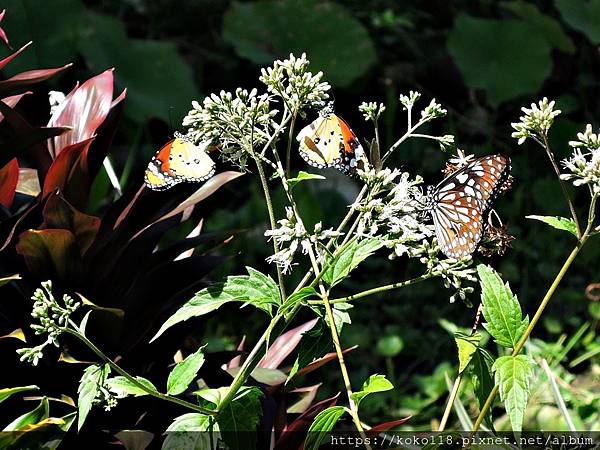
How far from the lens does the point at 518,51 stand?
5160 mm

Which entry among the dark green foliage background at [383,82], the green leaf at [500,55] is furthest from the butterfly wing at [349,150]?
the green leaf at [500,55]

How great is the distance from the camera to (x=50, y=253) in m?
1.68

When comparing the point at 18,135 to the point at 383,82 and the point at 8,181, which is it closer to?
the point at 8,181

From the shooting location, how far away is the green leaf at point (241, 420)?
145 cm

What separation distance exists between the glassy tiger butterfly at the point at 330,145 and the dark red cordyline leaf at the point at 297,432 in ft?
1.61

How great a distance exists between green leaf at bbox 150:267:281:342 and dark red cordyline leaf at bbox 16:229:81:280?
36 cm

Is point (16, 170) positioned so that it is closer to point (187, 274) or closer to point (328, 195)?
point (187, 274)

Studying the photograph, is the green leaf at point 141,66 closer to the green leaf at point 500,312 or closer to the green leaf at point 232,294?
the green leaf at point 232,294

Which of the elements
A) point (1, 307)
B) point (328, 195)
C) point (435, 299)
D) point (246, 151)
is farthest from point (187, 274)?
point (328, 195)

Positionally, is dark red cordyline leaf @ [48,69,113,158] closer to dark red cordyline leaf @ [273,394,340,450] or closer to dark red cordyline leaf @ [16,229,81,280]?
dark red cordyline leaf @ [16,229,81,280]

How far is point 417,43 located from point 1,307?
432cm

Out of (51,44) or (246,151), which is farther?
(51,44)

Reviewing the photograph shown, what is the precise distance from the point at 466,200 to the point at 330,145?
280mm

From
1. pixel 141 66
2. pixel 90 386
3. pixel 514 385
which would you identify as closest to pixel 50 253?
pixel 90 386
